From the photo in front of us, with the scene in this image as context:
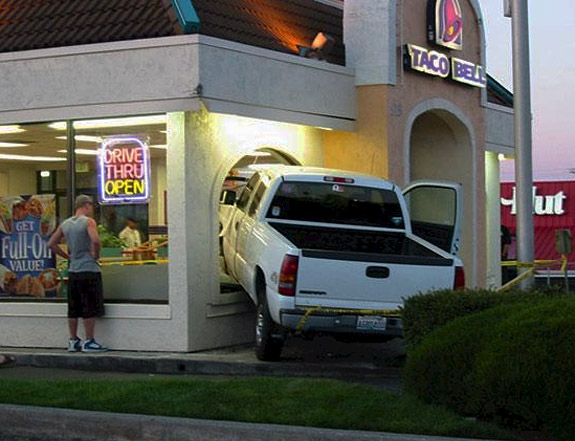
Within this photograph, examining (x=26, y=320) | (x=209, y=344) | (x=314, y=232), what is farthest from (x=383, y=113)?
(x=26, y=320)

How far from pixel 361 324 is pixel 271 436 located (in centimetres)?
438

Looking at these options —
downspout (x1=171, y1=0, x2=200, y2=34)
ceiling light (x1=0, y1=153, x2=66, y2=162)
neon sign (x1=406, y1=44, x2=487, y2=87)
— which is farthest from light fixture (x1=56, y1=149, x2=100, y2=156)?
neon sign (x1=406, y1=44, x2=487, y2=87)

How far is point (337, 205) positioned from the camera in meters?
14.0

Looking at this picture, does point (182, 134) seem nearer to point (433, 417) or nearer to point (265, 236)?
point (265, 236)

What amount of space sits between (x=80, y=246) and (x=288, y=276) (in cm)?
318

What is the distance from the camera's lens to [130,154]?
14.6 metres

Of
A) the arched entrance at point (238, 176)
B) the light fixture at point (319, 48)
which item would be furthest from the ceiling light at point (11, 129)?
the light fixture at point (319, 48)

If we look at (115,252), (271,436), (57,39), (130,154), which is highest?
(57,39)


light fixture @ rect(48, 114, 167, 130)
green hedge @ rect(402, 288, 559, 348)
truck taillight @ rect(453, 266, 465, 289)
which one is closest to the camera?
green hedge @ rect(402, 288, 559, 348)

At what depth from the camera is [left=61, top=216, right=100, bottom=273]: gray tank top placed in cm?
1405

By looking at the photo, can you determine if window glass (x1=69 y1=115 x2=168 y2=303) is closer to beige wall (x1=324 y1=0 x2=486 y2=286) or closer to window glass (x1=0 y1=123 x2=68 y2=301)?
window glass (x1=0 y1=123 x2=68 y2=301)

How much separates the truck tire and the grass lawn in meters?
2.51

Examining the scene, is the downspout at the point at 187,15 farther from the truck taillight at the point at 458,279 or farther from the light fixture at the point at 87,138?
the truck taillight at the point at 458,279

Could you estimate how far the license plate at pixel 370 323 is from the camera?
12.5 meters
